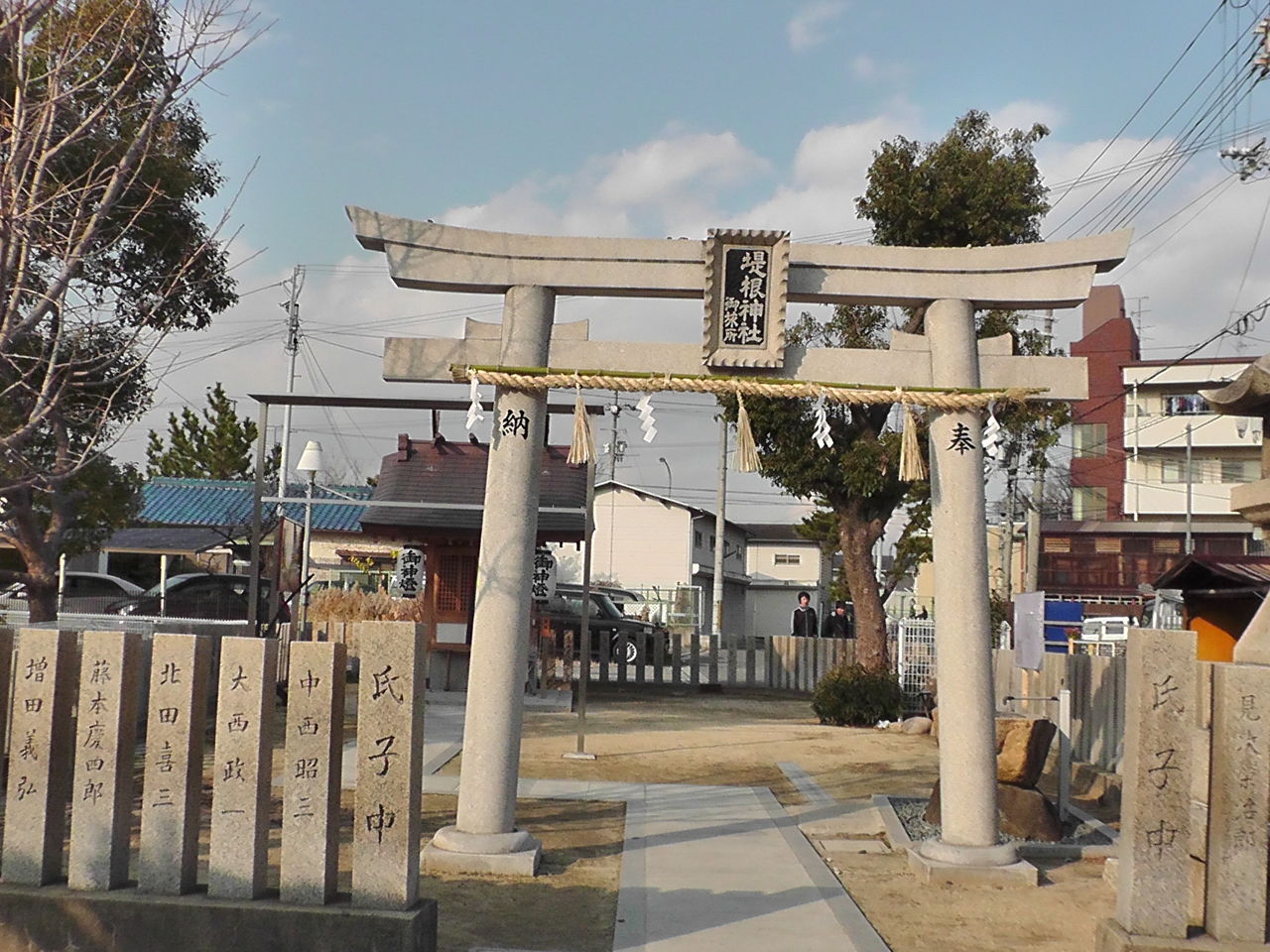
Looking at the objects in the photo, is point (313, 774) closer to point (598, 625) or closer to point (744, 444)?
point (744, 444)

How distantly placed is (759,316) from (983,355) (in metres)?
1.53

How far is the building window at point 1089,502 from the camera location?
45.9 metres

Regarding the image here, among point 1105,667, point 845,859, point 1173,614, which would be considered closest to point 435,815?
point 845,859

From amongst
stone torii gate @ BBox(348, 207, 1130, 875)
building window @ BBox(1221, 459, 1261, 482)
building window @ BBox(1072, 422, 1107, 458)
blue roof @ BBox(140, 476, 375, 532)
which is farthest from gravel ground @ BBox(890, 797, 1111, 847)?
building window @ BBox(1221, 459, 1261, 482)

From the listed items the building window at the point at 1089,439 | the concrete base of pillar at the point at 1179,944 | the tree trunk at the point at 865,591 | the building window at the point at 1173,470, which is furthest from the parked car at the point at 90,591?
the building window at the point at 1173,470

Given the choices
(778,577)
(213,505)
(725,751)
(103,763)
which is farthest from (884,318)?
(778,577)

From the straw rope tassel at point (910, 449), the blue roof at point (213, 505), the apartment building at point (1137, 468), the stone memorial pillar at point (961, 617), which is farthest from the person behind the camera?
the apartment building at point (1137, 468)

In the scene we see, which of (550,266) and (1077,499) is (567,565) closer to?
(1077,499)

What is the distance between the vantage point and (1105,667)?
12.2 meters

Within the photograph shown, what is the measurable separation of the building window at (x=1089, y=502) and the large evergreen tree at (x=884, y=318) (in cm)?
3187

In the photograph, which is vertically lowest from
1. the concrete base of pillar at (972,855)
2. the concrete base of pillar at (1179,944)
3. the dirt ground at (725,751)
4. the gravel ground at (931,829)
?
the dirt ground at (725,751)

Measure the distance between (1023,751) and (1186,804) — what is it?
12.4ft

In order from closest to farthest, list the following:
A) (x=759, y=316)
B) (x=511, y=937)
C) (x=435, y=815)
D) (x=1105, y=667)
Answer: (x=511, y=937), (x=759, y=316), (x=435, y=815), (x=1105, y=667)

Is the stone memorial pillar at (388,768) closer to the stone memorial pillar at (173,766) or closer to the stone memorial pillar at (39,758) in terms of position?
the stone memorial pillar at (173,766)
